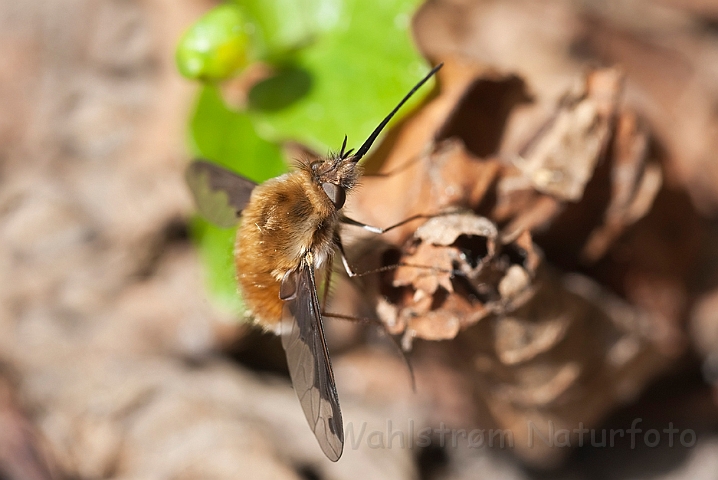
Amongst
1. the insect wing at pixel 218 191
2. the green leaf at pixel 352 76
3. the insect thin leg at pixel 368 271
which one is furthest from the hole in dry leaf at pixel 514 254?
the insect wing at pixel 218 191

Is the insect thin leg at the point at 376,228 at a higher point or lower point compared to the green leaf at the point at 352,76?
lower

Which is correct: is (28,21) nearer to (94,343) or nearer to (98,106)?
(98,106)

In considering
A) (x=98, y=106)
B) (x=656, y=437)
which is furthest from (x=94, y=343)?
(x=656, y=437)

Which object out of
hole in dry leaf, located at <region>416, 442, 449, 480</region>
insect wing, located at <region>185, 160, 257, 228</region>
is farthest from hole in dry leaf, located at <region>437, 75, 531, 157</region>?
hole in dry leaf, located at <region>416, 442, 449, 480</region>

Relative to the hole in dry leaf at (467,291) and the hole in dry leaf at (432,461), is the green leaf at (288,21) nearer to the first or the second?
the hole in dry leaf at (467,291)

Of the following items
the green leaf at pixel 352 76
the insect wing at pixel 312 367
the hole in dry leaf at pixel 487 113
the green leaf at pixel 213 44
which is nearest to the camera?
the insect wing at pixel 312 367

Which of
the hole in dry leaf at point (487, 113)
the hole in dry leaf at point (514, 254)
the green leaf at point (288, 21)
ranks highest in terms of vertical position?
the green leaf at point (288, 21)

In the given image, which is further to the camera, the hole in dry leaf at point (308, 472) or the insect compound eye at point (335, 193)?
the hole in dry leaf at point (308, 472)
